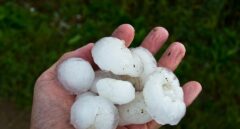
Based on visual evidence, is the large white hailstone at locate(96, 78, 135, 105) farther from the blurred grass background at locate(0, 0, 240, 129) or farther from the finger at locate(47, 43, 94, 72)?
the blurred grass background at locate(0, 0, 240, 129)

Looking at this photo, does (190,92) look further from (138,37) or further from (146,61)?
(138,37)

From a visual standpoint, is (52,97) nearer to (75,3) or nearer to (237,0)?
(75,3)

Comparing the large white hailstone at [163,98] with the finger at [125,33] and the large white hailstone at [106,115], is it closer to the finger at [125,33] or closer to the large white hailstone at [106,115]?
the large white hailstone at [106,115]

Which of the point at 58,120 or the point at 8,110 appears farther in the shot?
the point at 8,110

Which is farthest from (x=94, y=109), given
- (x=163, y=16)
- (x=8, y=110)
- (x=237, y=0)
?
(x=237, y=0)

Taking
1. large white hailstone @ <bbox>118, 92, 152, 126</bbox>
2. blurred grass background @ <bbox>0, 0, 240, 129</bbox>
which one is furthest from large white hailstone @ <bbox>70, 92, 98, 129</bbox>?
blurred grass background @ <bbox>0, 0, 240, 129</bbox>

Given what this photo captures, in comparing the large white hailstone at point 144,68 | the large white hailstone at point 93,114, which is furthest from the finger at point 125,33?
the large white hailstone at point 93,114

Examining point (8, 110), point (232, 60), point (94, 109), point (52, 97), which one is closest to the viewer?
point (94, 109)
